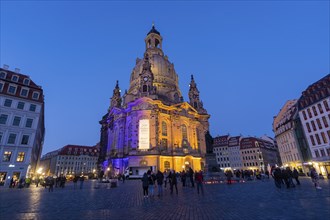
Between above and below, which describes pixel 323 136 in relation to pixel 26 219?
above

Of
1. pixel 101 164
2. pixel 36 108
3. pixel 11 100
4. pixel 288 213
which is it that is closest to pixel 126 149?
pixel 101 164

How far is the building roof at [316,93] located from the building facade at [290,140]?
7751 millimetres

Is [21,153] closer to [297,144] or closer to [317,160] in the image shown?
[317,160]

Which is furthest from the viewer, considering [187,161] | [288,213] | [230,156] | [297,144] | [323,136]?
[230,156]

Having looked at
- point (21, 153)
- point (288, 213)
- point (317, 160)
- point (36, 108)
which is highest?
point (36, 108)

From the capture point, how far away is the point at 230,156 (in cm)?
10062

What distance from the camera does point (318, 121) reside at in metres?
39.6

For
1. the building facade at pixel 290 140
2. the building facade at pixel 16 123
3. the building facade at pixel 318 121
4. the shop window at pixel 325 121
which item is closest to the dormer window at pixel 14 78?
the building facade at pixel 16 123

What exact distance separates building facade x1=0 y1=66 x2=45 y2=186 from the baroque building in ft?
74.2

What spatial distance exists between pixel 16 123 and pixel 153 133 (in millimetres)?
30407

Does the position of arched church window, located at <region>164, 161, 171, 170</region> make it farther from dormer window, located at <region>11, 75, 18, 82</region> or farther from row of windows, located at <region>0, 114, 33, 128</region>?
dormer window, located at <region>11, 75, 18, 82</region>

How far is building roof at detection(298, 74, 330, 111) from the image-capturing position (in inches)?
1499

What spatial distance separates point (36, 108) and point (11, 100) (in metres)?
4.31

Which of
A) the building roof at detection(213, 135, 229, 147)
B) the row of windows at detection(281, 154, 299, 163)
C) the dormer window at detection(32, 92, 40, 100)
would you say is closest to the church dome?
the dormer window at detection(32, 92, 40, 100)
